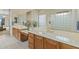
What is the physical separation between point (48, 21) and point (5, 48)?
862mm

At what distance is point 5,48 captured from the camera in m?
2.26

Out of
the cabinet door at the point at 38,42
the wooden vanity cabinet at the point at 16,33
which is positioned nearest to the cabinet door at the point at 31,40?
the cabinet door at the point at 38,42

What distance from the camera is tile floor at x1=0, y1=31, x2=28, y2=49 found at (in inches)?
88.7

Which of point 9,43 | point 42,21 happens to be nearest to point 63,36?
point 42,21

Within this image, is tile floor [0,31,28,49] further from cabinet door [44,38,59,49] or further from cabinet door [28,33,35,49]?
cabinet door [44,38,59,49]

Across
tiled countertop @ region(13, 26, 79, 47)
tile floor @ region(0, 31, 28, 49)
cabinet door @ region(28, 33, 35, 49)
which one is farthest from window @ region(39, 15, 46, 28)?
tile floor @ region(0, 31, 28, 49)

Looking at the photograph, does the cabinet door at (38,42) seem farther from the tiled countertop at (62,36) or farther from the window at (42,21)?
the window at (42,21)

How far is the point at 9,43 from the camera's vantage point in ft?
7.45

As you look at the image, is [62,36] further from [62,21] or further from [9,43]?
[9,43]

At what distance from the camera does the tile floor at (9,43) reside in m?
2.25
